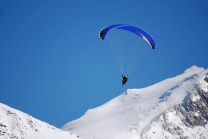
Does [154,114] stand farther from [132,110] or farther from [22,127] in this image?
[22,127]

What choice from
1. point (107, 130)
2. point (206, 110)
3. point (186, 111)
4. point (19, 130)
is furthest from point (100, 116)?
point (19, 130)

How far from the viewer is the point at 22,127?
56.2m

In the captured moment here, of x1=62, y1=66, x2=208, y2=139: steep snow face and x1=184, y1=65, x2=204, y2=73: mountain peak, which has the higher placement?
x1=184, y1=65, x2=204, y2=73: mountain peak

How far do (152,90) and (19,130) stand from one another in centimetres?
8909

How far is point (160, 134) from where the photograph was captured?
3994 inches

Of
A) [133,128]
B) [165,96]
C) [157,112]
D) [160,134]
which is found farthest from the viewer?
[165,96]

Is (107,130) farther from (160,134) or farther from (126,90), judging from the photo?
(126,90)

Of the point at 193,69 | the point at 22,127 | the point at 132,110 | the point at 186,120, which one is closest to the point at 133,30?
the point at 22,127

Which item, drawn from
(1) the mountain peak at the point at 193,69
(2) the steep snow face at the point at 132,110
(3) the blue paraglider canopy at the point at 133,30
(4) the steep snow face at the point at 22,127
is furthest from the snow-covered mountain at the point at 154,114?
(3) the blue paraglider canopy at the point at 133,30

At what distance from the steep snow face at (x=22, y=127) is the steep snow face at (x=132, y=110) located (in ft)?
105

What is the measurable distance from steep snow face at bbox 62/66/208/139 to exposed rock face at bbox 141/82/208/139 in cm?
221

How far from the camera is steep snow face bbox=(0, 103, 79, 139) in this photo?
5366 centimetres

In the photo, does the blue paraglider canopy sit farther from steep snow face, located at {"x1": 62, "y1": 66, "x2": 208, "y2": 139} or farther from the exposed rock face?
the exposed rock face

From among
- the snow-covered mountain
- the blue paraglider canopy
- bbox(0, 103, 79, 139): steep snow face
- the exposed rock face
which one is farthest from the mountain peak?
the blue paraglider canopy
